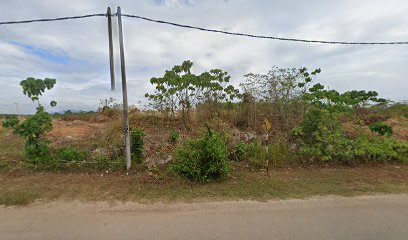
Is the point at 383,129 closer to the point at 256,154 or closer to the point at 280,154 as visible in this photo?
the point at 280,154

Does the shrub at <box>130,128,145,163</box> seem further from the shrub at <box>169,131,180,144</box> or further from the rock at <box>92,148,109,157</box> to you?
the shrub at <box>169,131,180,144</box>

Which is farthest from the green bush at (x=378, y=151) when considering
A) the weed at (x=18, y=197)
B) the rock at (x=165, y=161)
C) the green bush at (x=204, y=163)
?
the weed at (x=18, y=197)

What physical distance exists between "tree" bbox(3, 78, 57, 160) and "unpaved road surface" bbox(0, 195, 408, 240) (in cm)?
220

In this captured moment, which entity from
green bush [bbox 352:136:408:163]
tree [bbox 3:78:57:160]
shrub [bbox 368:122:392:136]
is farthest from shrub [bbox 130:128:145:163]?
shrub [bbox 368:122:392:136]

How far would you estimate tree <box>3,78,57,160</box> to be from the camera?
223 inches

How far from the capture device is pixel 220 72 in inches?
307

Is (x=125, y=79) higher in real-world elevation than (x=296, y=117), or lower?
higher

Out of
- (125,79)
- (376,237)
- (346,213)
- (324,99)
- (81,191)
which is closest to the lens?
(376,237)

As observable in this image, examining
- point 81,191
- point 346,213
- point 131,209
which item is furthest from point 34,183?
point 346,213

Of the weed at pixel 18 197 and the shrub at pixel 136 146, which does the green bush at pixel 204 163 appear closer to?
the shrub at pixel 136 146

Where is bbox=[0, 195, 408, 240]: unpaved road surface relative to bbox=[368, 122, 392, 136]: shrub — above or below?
below

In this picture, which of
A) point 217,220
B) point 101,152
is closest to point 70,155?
point 101,152

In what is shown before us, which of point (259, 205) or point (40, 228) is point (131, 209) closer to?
point (40, 228)

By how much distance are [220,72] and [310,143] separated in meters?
3.31
